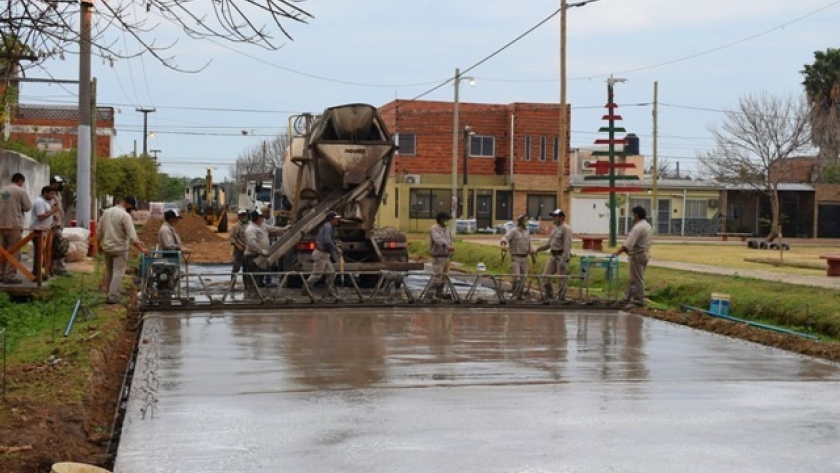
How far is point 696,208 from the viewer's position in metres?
69.1

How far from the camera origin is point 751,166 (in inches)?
2159

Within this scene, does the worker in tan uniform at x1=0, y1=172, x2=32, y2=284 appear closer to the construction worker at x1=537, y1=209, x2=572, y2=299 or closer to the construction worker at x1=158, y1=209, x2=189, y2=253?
the construction worker at x1=158, y1=209, x2=189, y2=253

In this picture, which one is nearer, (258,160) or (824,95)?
(824,95)

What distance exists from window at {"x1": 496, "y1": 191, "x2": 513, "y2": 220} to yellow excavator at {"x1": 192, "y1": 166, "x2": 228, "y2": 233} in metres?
15.2

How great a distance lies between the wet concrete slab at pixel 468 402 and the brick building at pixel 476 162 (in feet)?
156

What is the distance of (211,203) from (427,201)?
16925 millimetres

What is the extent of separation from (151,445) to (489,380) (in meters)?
4.07

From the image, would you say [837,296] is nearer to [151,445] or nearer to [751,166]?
[151,445]

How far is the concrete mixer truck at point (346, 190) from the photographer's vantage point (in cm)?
2231

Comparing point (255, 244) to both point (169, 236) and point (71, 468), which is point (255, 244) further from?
point (71, 468)

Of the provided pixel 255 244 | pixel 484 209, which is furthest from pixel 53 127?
pixel 255 244

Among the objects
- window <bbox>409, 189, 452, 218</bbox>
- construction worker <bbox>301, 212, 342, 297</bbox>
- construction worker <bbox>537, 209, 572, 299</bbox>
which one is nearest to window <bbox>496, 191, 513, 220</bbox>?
window <bbox>409, 189, 452, 218</bbox>

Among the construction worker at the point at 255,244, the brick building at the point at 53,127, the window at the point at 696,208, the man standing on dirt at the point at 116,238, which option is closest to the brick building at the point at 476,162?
the window at the point at 696,208

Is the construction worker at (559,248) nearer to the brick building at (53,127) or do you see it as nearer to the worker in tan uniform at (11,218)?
the worker in tan uniform at (11,218)
